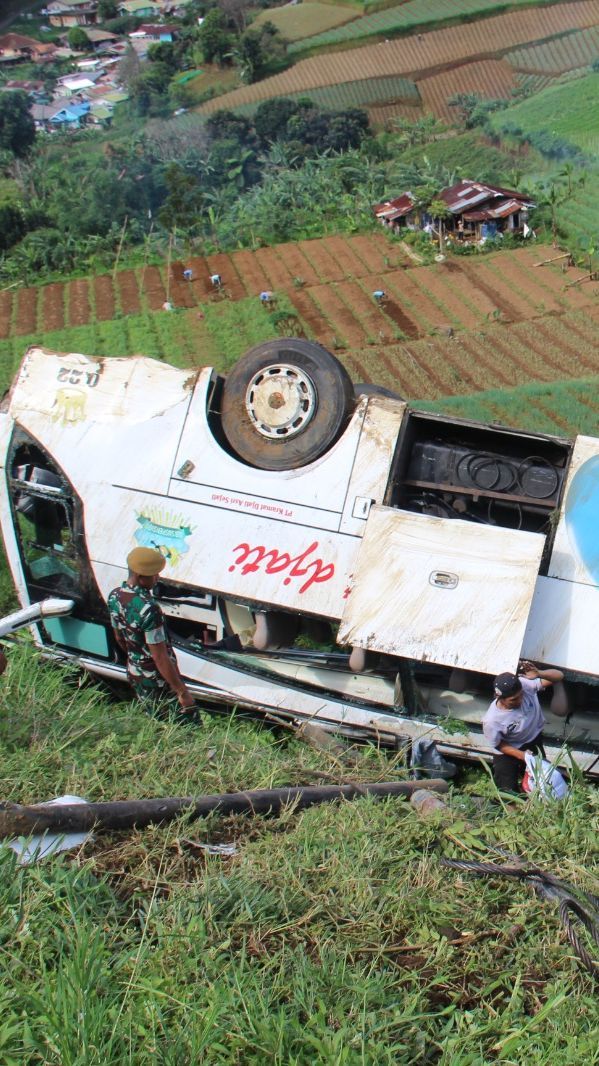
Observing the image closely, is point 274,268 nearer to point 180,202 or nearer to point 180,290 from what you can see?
point 180,290

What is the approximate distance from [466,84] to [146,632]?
4452cm

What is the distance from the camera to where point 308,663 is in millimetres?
6234

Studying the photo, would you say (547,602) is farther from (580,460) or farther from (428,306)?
(428,306)

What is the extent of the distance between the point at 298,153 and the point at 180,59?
18819mm

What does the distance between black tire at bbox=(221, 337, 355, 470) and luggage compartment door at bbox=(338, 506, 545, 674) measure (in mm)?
852

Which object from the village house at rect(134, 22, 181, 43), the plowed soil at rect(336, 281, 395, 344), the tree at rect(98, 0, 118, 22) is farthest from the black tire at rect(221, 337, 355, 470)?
the tree at rect(98, 0, 118, 22)

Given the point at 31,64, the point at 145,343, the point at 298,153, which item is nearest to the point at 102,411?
the point at 145,343

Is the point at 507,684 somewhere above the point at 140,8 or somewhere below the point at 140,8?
below

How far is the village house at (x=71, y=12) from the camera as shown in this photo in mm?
60500

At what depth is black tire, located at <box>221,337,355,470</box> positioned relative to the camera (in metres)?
6.12

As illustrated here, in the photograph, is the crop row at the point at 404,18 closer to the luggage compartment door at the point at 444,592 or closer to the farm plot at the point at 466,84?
the farm plot at the point at 466,84

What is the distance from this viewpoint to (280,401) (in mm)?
6285

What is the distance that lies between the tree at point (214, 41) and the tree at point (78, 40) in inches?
474

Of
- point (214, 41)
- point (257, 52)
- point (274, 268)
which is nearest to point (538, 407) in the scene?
point (274, 268)
